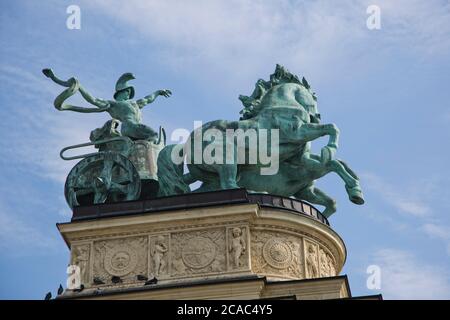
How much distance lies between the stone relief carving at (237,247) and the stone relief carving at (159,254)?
1.87m

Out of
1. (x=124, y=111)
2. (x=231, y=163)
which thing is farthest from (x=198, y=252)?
(x=124, y=111)

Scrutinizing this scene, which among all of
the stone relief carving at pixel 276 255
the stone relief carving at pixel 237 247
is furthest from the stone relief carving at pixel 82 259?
the stone relief carving at pixel 276 255

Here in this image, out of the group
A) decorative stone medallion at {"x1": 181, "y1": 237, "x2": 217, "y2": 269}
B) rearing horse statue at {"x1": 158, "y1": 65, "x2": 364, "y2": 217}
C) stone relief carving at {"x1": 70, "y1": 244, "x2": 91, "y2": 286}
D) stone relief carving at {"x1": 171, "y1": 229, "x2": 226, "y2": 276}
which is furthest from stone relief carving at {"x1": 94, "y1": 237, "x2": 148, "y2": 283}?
rearing horse statue at {"x1": 158, "y1": 65, "x2": 364, "y2": 217}

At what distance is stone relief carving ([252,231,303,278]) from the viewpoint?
107 feet

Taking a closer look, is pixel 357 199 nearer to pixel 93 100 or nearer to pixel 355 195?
pixel 355 195

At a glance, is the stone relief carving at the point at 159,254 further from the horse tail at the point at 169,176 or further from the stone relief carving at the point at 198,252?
the horse tail at the point at 169,176

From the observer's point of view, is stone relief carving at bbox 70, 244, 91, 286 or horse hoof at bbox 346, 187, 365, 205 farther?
horse hoof at bbox 346, 187, 365, 205

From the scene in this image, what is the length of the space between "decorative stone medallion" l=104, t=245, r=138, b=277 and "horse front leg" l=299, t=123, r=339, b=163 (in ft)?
21.3

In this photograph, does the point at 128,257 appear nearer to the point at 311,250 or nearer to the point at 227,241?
the point at 227,241

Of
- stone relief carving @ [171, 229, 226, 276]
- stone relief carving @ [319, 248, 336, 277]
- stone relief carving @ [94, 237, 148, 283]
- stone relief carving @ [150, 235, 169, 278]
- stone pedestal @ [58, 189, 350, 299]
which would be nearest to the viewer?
stone pedestal @ [58, 189, 350, 299]

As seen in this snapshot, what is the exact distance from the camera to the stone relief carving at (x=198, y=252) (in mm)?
32031

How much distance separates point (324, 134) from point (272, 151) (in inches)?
66.8

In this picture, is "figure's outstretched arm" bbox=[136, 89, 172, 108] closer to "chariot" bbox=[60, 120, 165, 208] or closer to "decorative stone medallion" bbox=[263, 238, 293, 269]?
"chariot" bbox=[60, 120, 165, 208]
